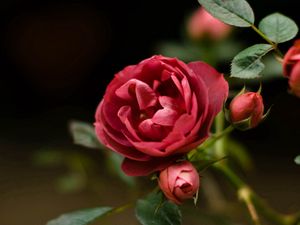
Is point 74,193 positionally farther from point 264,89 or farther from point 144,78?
point 144,78

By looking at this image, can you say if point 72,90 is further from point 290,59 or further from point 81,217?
point 290,59

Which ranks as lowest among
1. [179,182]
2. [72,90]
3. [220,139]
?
[72,90]

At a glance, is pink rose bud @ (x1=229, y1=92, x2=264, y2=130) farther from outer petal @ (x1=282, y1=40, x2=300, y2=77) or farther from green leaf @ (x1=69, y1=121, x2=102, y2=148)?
green leaf @ (x1=69, y1=121, x2=102, y2=148)

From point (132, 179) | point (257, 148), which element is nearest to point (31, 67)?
point (257, 148)

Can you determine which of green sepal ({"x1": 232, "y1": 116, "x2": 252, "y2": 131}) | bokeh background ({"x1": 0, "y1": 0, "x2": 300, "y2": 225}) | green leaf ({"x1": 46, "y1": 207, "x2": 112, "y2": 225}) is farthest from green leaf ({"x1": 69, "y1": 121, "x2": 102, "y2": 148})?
bokeh background ({"x1": 0, "y1": 0, "x2": 300, "y2": 225})

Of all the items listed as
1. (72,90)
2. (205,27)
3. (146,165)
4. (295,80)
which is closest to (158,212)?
(146,165)

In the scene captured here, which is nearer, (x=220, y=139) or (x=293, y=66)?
(x=293, y=66)
